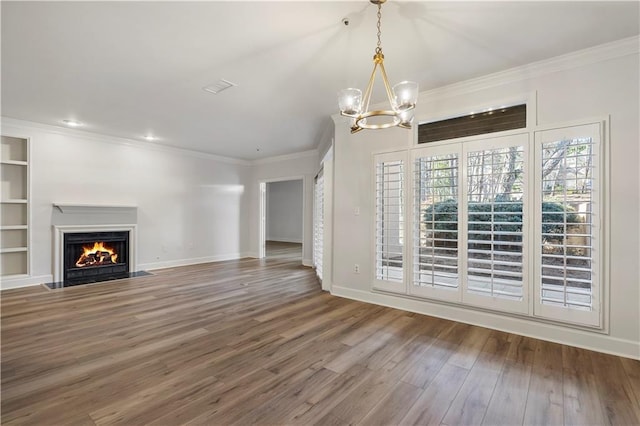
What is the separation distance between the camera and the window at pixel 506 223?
274cm

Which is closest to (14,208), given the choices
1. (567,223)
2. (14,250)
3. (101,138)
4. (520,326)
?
(14,250)

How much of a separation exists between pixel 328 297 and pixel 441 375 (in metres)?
2.28

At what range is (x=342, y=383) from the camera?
219cm

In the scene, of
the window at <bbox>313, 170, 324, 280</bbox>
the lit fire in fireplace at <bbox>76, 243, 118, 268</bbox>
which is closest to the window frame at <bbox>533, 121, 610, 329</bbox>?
the window at <bbox>313, 170, 324, 280</bbox>

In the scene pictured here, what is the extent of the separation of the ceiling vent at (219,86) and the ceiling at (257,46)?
79 millimetres

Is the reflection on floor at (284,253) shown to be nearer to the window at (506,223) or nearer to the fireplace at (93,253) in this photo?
the fireplace at (93,253)

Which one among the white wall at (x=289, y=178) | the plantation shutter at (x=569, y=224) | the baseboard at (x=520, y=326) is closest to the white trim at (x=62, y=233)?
the white wall at (x=289, y=178)

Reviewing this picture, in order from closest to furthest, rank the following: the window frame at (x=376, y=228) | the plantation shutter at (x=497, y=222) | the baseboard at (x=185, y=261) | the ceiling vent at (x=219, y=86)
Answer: the plantation shutter at (x=497, y=222) < the ceiling vent at (x=219, y=86) < the window frame at (x=376, y=228) < the baseboard at (x=185, y=261)

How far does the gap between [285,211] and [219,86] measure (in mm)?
10078

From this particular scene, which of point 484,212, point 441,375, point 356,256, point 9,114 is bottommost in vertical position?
point 441,375

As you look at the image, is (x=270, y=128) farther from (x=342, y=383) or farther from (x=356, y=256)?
(x=342, y=383)

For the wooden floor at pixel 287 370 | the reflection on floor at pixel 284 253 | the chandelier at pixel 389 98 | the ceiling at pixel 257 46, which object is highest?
the ceiling at pixel 257 46

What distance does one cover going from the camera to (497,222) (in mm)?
3123

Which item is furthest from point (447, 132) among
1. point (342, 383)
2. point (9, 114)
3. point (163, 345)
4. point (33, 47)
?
point (9, 114)
